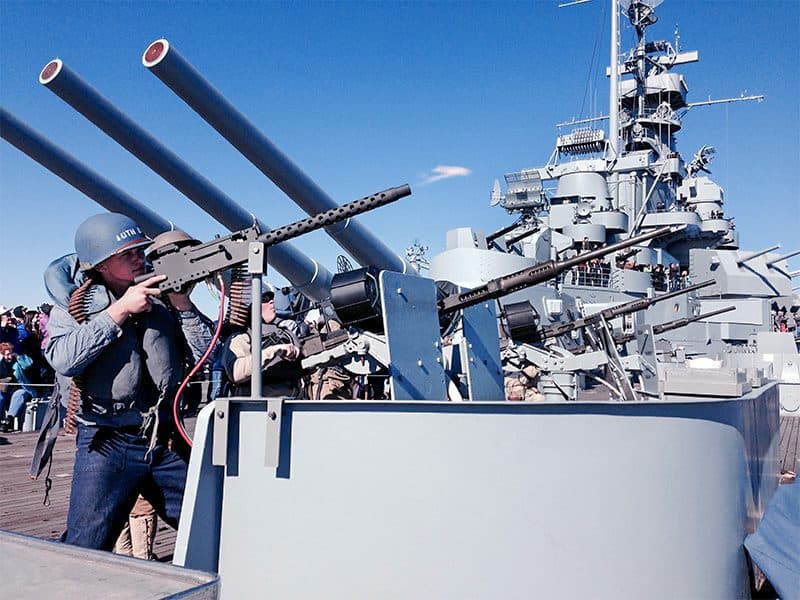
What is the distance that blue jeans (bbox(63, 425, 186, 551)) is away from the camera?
2.27 meters

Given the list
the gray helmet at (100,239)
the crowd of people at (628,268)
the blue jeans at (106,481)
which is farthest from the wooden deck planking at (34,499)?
the crowd of people at (628,268)

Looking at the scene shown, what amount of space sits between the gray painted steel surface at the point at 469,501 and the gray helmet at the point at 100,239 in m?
0.70

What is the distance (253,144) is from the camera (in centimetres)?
416

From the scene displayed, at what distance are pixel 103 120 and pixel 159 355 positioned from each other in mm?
2074

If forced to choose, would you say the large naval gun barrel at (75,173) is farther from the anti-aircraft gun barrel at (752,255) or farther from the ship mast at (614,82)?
the ship mast at (614,82)

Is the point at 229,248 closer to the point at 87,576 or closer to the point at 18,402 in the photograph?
the point at 87,576

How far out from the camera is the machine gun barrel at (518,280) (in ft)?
11.3

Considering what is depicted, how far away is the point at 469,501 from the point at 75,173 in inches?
136

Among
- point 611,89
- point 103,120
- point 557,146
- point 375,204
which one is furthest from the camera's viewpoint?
point 557,146

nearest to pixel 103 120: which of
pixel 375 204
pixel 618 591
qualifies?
pixel 375 204

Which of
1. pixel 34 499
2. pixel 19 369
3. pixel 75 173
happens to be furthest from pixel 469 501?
pixel 19 369

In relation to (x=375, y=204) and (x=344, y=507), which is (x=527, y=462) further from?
(x=375, y=204)

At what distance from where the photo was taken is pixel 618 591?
1.84m

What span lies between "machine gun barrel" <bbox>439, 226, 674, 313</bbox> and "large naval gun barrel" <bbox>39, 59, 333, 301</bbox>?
3.27 feet
